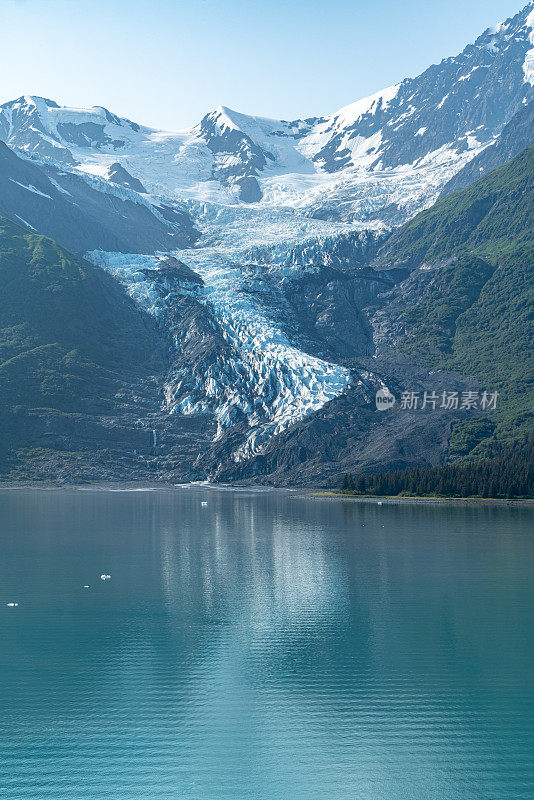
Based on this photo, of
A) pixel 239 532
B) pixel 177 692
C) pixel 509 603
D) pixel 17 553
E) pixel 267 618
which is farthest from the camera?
pixel 239 532

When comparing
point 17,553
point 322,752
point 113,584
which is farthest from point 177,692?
point 17,553

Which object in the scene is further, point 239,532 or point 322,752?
point 239,532

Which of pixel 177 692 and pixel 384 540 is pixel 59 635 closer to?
pixel 177 692

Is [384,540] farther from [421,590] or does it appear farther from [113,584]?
[113,584]

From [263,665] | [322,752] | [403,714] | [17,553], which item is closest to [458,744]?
[403,714]

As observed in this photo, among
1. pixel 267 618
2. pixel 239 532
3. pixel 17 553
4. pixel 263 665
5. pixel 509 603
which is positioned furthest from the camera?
pixel 239 532

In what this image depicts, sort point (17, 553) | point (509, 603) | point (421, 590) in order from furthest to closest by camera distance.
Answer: point (17, 553)
point (421, 590)
point (509, 603)
